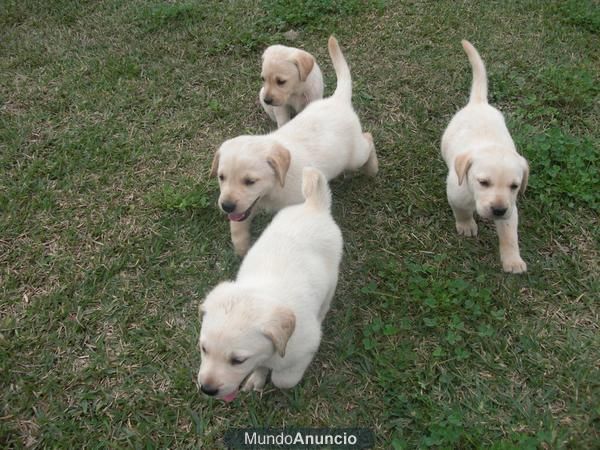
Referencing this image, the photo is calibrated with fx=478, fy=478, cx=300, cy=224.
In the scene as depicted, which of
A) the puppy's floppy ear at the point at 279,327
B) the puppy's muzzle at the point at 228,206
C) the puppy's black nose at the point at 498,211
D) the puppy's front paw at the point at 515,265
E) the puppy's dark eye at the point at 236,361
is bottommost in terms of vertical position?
the puppy's front paw at the point at 515,265

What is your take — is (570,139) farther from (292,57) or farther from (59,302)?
(59,302)

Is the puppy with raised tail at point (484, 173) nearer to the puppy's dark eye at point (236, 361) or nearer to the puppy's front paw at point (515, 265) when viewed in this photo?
the puppy's front paw at point (515, 265)

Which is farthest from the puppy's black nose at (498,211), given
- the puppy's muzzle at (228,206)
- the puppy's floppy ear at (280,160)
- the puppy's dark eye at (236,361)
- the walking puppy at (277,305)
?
the puppy's dark eye at (236,361)

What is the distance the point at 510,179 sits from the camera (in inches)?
121

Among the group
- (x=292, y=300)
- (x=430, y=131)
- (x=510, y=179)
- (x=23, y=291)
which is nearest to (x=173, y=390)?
(x=292, y=300)

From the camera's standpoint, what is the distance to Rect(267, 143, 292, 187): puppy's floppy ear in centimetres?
321

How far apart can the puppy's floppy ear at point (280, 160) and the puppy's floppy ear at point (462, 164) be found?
3.76ft

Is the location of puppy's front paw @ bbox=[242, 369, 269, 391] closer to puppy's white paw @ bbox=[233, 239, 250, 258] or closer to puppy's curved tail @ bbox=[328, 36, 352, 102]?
puppy's white paw @ bbox=[233, 239, 250, 258]

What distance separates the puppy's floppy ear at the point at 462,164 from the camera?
10.5 feet

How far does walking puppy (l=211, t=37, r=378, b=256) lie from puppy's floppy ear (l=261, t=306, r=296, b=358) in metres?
1.17

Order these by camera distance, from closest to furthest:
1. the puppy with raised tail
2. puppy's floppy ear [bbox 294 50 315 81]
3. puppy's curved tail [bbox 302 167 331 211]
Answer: puppy's curved tail [bbox 302 167 331 211]
the puppy with raised tail
puppy's floppy ear [bbox 294 50 315 81]

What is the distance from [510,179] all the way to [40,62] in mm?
5172

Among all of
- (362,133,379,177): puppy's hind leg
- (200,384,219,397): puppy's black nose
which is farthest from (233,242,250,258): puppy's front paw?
(200,384,219,397): puppy's black nose

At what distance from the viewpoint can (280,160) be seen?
3.22 m
